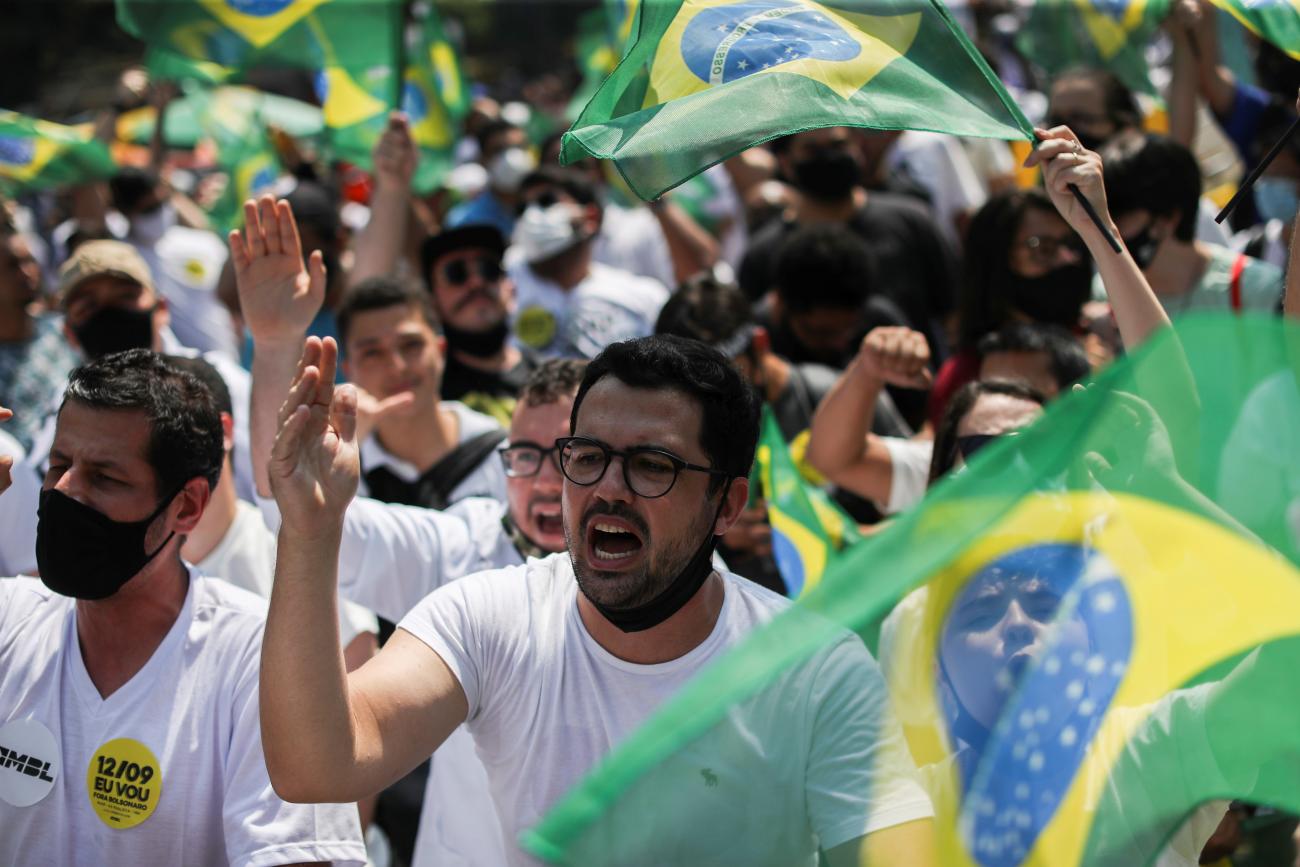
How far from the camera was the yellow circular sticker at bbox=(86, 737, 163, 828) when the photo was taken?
279 centimetres

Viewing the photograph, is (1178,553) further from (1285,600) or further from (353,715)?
(353,715)

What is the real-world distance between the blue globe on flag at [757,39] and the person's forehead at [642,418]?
2.49 ft

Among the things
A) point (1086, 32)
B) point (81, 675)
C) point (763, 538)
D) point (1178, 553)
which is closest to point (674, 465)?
point (1178, 553)

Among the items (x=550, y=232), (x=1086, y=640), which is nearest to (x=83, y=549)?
(x=1086, y=640)

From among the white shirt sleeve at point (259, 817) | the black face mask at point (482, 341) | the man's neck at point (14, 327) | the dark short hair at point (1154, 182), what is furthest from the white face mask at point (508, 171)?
the white shirt sleeve at point (259, 817)

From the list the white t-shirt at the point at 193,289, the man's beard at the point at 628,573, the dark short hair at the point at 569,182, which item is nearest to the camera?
the man's beard at the point at 628,573

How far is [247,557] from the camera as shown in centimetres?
376

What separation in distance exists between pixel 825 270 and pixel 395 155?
5.78 ft

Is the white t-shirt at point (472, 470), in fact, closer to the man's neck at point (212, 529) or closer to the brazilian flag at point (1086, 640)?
the man's neck at point (212, 529)

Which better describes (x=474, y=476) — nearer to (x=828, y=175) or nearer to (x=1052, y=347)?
(x=1052, y=347)

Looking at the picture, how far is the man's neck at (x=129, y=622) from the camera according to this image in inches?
116

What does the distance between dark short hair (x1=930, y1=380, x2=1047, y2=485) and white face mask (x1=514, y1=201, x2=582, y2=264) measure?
10.4ft

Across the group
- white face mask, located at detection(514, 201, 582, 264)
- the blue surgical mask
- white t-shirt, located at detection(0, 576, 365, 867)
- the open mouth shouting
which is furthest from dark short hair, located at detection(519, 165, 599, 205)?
the open mouth shouting

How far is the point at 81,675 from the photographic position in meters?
2.91
